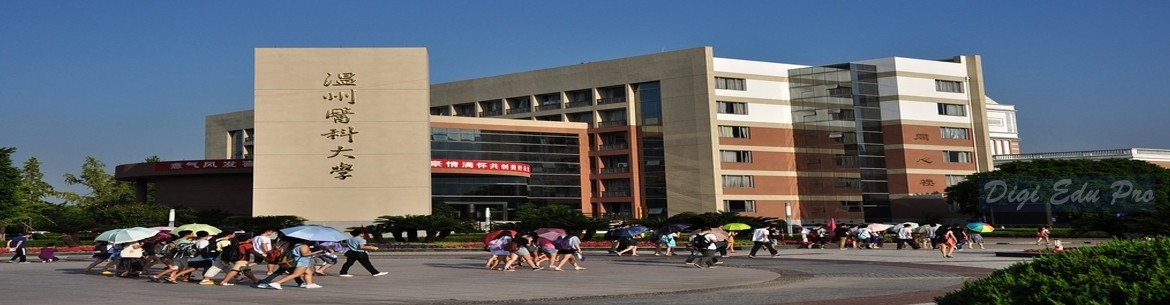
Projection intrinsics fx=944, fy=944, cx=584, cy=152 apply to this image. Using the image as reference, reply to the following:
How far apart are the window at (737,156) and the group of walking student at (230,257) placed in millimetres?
59805

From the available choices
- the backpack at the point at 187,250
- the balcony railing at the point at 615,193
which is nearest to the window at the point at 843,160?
the balcony railing at the point at 615,193

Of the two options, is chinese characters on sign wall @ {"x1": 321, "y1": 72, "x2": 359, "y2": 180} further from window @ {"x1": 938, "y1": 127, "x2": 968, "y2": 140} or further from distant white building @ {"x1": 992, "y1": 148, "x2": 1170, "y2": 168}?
distant white building @ {"x1": 992, "y1": 148, "x2": 1170, "y2": 168}

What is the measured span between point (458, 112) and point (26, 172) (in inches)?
1682

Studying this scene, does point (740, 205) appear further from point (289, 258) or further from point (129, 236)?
point (289, 258)

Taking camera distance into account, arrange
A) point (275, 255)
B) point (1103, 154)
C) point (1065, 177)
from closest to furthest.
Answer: point (275, 255) → point (1065, 177) → point (1103, 154)

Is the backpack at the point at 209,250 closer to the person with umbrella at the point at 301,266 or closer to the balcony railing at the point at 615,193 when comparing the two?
the person with umbrella at the point at 301,266

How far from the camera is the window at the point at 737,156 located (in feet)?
274

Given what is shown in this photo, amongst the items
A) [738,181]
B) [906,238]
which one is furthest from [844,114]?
[906,238]

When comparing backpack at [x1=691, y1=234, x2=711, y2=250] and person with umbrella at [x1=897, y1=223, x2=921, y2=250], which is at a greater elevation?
backpack at [x1=691, y1=234, x2=711, y2=250]

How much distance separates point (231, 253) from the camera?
21.6 meters

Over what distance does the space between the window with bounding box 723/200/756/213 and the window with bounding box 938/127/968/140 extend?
18.8m

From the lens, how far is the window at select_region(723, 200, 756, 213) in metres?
82.8

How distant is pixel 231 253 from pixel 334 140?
41637mm

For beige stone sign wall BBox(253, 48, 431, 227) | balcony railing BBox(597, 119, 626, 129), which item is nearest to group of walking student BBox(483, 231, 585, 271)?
beige stone sign wall BBox(253, 48, 431, 227)
